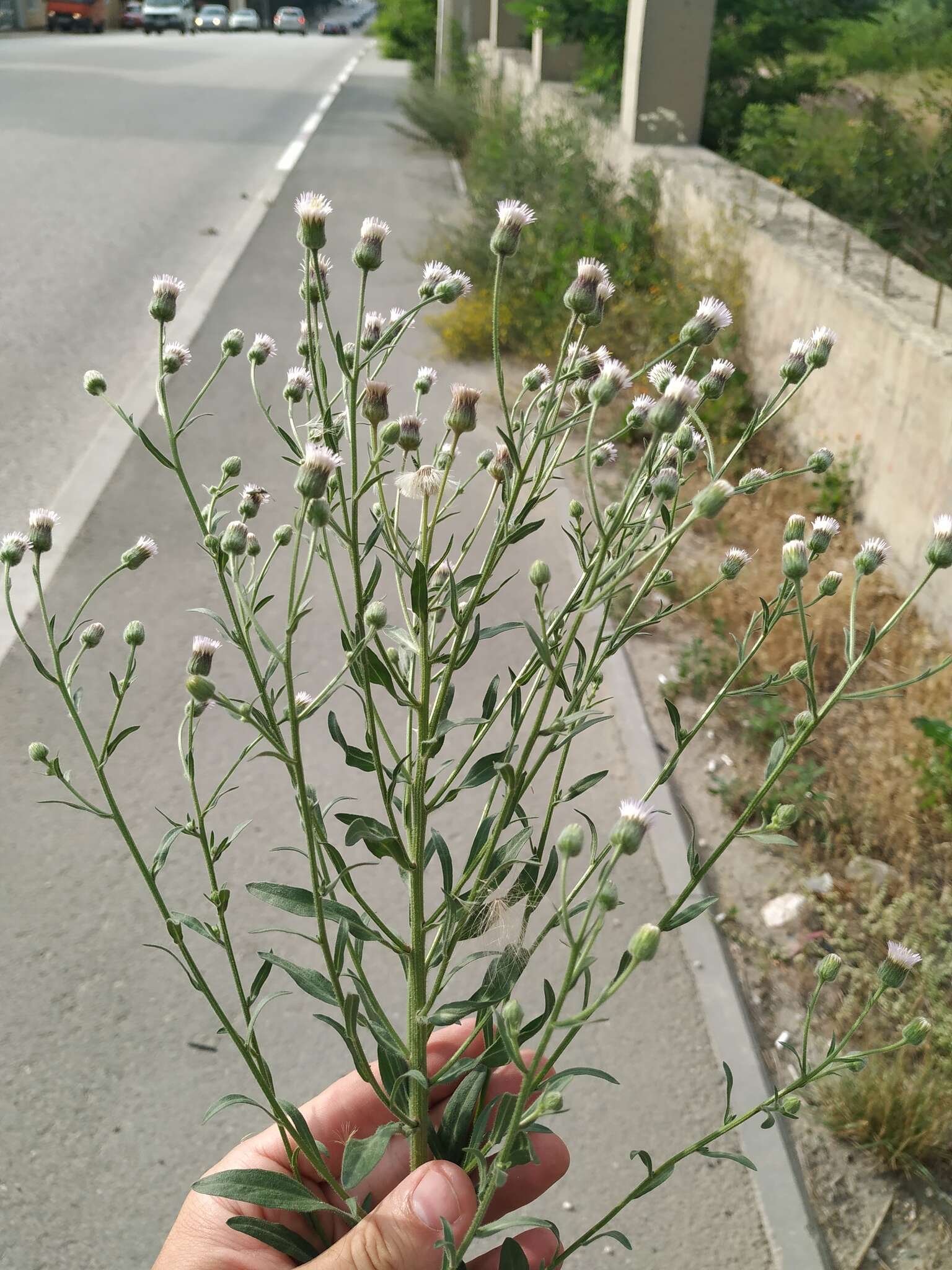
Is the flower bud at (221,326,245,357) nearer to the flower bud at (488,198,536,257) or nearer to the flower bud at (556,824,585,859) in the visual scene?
the flower bud at (488,198,536,257)

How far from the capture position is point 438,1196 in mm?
1361

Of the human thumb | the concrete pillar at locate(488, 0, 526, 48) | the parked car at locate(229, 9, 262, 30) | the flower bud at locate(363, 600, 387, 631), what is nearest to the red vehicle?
the parked car at locate(229, 9, 262, 30)

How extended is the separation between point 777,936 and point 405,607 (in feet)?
8.21

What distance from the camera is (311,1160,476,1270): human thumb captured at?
135 cm

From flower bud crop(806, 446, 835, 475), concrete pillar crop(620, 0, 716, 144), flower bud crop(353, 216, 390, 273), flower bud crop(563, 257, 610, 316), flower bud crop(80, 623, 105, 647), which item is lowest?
flower bud crop(80, 623, 105, 647)

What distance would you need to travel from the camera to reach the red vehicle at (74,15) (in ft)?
139

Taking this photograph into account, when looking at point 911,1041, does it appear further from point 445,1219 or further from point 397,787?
point 397,787

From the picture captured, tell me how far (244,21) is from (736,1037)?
7267cm

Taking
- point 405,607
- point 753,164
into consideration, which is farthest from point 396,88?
point 405,607

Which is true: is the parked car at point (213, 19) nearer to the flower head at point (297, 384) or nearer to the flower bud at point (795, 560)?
the flower head at point (297, 384)

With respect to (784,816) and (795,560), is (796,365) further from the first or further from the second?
(784,816)

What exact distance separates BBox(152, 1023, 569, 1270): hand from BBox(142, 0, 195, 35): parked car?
187 ft

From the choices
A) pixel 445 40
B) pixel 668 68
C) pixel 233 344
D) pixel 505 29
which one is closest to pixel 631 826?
pixel 233 344

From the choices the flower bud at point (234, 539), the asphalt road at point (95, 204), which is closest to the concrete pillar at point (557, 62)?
the asphalt road at point (95, 204)
